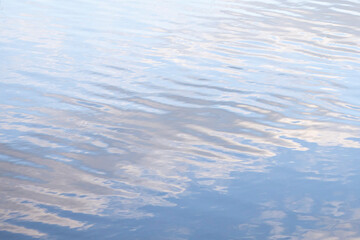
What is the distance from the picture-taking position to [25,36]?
21.3 ft

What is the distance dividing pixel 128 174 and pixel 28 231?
834 mm

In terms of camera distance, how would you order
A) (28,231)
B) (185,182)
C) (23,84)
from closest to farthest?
(28,231)
(185,182)
(23,84)

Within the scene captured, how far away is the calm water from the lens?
2727 mm

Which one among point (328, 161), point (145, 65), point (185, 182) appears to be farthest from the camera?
point (145, 65)

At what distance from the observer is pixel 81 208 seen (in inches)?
108

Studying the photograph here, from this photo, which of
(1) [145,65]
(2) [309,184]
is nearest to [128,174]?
(2) [309,184]

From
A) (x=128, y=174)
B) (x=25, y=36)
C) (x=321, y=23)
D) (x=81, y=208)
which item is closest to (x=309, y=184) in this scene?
(x=128, y=174)

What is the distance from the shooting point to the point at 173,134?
3.84 m

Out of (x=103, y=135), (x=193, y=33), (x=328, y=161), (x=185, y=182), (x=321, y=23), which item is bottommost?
(x=185, y=182)

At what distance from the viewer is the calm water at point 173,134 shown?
2.73 m

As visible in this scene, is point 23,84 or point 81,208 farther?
point 23,84

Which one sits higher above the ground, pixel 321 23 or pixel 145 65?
pixel 321 23

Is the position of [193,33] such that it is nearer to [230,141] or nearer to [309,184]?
[230,141]

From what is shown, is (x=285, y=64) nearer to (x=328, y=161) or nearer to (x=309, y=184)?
(x=328, y=161)
